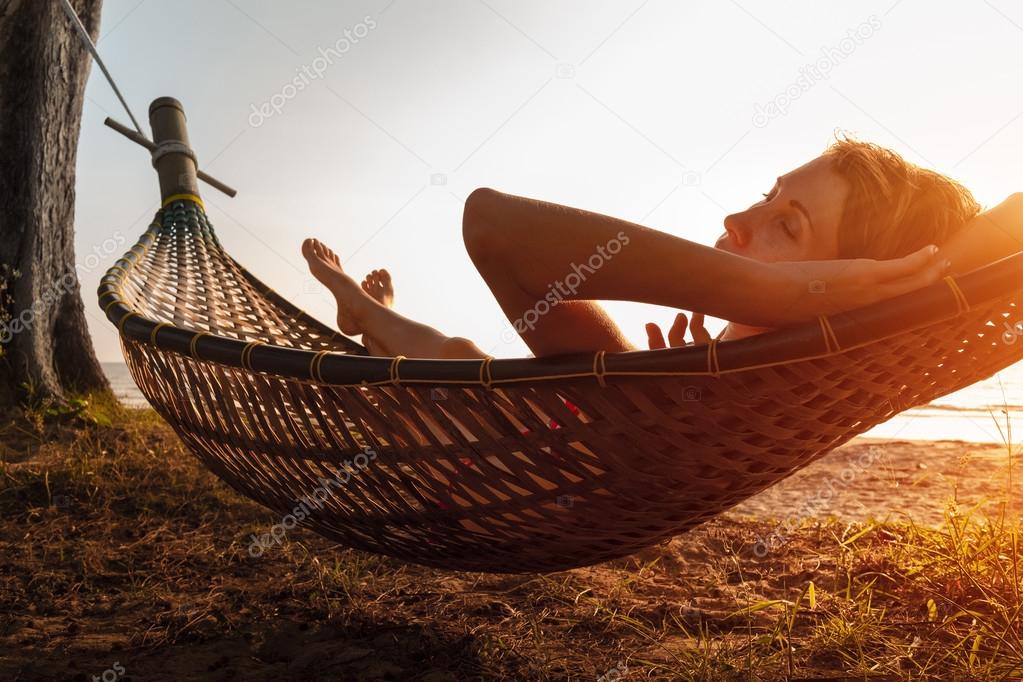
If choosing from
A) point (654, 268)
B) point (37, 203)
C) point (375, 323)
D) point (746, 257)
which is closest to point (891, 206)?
point (746, 257)

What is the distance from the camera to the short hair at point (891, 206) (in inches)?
47.9

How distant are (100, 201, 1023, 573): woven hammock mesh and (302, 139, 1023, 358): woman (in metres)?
0.08

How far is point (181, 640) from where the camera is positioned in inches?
61.5

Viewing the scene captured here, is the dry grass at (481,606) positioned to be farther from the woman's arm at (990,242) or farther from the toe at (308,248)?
the toe at (308,248)

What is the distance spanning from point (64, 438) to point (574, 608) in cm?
231

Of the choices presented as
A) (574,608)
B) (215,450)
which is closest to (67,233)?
(215,450)

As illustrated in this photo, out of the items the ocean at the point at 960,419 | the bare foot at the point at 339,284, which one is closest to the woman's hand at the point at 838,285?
the bare foot at the point at 339,284

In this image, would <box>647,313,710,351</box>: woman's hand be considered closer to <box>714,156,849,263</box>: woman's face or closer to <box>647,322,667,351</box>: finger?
<box>647,322,667,351</box>: finger

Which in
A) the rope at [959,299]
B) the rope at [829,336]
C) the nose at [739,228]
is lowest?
the rope at [829,336]

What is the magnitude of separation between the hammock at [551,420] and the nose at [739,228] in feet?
1.23

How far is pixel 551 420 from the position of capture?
1099 millimetres

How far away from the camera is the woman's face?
126 cm

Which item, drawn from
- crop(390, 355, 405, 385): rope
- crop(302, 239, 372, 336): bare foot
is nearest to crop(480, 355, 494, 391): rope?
crop(390, 355, 405, 385): rope

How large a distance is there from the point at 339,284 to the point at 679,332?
53.8 inches
